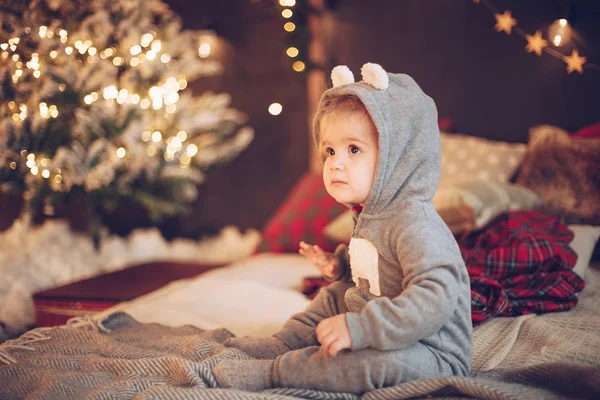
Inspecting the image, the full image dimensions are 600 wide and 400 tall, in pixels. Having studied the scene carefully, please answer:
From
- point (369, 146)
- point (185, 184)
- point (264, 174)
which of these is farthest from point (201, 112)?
point (369, 146)

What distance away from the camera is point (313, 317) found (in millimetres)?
1246

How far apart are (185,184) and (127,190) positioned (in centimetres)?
28

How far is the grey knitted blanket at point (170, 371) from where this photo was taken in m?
0.92

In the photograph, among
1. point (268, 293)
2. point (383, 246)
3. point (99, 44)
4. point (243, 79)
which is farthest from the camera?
point (243, 79)

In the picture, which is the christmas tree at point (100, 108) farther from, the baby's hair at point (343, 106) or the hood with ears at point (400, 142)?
the hood with ears at point (400, 142)

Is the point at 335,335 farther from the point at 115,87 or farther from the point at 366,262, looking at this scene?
the point at 115,87

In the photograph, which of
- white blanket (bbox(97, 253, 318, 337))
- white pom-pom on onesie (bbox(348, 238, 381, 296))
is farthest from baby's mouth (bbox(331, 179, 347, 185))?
white blanket (bbox(97, 253, 318, 337))

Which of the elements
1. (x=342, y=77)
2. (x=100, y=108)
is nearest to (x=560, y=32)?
(x=342, y=77)

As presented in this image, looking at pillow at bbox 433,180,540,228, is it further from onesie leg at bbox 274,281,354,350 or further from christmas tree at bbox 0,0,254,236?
christmas tree at bbox 0,0,254,236

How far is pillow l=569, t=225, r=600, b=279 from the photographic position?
5.19ft

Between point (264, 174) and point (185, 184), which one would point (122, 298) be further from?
point (264, 174)

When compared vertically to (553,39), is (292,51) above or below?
above

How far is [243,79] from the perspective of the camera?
10.8ft

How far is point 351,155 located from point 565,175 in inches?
46.9
